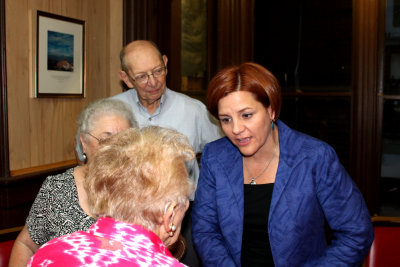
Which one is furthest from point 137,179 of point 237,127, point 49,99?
point 49,99

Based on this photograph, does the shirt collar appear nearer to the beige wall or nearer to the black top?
the beige wall

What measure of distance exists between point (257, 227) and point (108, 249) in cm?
94

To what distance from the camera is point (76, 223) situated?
1.61 m

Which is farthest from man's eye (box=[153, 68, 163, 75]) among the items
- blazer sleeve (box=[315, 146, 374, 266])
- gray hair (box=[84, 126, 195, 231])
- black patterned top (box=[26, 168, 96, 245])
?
gray hair (box=[84, 126, 195, 231])

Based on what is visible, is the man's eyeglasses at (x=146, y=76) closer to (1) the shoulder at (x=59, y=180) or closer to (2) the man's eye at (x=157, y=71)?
(2) the man's eye at (x=157, y=71)

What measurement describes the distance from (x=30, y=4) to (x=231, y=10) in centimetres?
211

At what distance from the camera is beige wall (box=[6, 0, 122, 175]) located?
2.43m

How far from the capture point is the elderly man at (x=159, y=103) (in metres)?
2.37

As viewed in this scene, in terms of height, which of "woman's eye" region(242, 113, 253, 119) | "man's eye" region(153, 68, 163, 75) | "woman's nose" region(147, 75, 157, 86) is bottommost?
"woman's eye" region(242, 113, 253, 119)

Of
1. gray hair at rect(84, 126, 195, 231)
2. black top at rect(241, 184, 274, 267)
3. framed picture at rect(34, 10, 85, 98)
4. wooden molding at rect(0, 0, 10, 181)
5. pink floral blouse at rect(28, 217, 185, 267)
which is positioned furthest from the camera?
framed picture at rect(34, 10, 85, 98)

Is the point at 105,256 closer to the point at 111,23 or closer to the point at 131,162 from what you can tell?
the point at 131,162

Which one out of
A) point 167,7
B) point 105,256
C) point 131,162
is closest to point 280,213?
point 131,162

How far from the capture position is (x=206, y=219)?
6.10 feet

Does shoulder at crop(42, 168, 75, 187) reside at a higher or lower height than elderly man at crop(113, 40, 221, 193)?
lower
